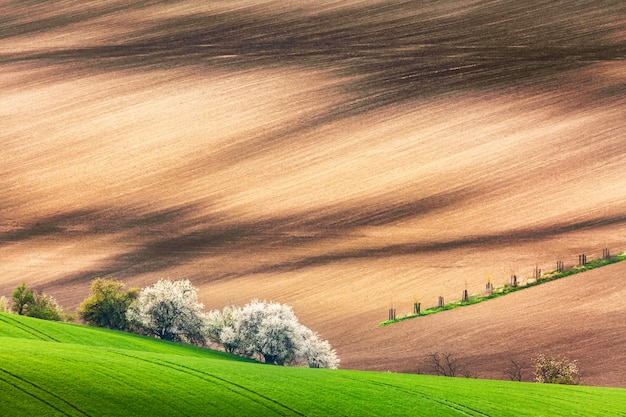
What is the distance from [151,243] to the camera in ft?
218

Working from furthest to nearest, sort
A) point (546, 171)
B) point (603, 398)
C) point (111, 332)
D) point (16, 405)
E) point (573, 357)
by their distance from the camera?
point (546, 171) → point (573, 357) → point (111, 332) → point (603, 398) → point (16, 405)

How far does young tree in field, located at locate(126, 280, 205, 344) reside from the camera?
157ft

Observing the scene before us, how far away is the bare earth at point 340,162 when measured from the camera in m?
56.3

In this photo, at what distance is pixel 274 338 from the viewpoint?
46.6 m

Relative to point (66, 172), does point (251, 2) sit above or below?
above

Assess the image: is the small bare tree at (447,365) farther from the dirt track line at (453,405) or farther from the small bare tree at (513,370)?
the dirt track line at (453,405)

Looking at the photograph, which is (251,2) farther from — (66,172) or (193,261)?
(193,261)

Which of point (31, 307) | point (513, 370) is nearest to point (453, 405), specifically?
point (513, 370)

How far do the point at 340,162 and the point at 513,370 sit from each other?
92.3 ft

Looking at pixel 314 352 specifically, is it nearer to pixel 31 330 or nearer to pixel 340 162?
pixel 31 330

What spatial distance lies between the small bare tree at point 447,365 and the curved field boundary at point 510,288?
4634mm

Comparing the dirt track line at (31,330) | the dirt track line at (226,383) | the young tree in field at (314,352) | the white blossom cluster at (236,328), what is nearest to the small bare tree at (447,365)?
the white blossom cluster at (236,328)

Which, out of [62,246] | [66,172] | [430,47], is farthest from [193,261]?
[430,47]

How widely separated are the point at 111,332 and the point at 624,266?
85.4 ft
